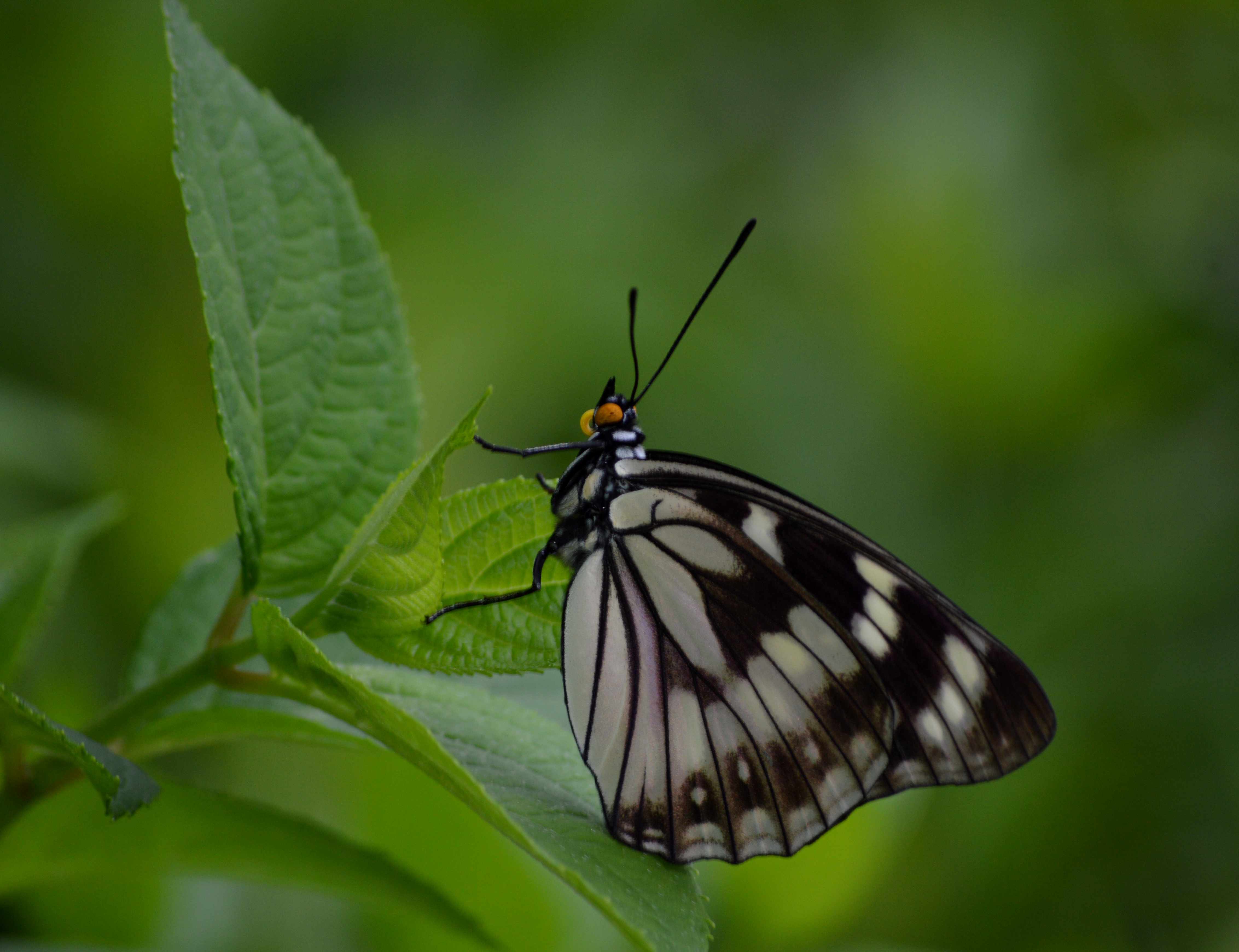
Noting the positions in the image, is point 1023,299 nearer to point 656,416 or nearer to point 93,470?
point 656,416

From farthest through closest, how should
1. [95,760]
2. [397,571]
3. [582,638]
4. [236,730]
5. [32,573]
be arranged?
[582,638]
[32,573]
[236,730]
[397,571]
[95,760]

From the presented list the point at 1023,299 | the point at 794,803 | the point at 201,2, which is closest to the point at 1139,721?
the point at 1023,299

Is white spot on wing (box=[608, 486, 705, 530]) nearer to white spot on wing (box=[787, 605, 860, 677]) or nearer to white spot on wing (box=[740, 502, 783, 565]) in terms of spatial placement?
white spot on wing (box=[740, 502, 783, 565])

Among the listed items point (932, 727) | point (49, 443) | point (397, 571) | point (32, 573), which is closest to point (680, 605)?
point (932, 727)

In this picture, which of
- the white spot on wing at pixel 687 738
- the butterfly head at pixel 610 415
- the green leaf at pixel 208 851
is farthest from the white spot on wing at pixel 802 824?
the butterfly head at pixel 610 415

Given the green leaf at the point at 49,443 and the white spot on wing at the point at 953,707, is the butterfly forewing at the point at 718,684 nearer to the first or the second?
the white spot on wing at the point at 953,707

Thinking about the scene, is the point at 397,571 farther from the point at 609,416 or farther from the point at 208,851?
the point at 609,416

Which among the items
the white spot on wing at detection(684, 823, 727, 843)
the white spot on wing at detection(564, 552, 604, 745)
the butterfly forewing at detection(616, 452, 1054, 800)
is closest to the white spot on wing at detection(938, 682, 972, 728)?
the butterfly forewing at detection(616, 452, 1054, 800)
